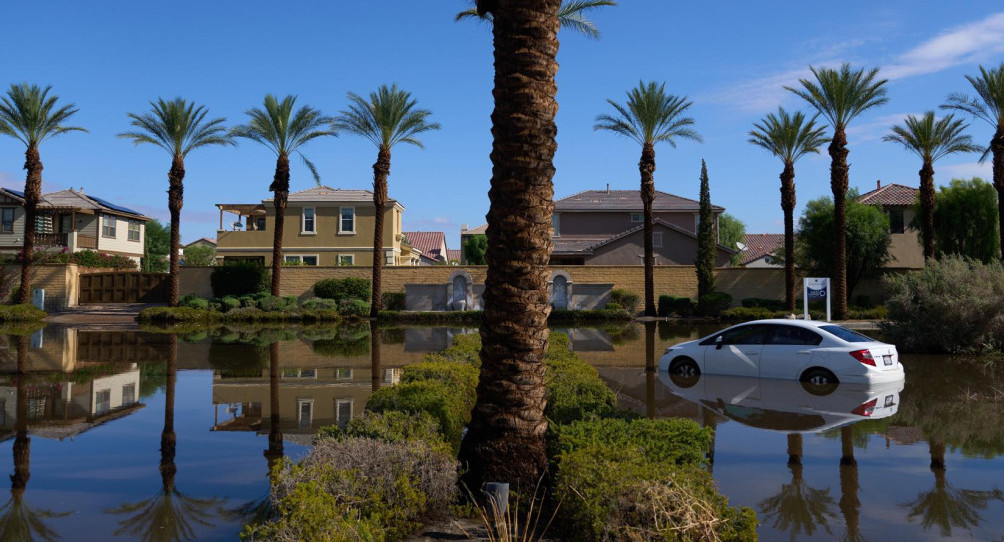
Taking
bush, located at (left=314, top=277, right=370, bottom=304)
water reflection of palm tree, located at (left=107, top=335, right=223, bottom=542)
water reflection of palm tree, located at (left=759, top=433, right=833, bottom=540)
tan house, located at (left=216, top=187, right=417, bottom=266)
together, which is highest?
tan house, located at (left=216, top=187, right=417, bottom=266)

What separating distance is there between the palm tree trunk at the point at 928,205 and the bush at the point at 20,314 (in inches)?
1785

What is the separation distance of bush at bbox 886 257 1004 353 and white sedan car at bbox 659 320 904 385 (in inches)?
273

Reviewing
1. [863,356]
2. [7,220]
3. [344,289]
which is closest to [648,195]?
[344,289]

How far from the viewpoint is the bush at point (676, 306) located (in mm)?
40094

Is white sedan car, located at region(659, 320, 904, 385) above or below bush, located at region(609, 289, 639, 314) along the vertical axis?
below

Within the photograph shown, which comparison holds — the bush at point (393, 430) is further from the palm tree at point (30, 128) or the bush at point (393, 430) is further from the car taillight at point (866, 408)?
the palm tree at point (30, 128)

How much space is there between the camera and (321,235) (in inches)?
1966

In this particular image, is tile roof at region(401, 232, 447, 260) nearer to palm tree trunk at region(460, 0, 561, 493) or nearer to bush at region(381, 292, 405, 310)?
bush at region(381, 292, 405, 310)

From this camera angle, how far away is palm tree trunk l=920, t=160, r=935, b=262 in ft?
119

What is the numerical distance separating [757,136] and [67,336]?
111 feet

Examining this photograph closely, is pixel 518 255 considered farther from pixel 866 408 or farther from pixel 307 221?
pixel 307 221

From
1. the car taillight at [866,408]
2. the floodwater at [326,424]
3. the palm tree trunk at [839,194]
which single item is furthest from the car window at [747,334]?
the palm tree trunk at [839,194]

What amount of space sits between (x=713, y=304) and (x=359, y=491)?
3676 cm

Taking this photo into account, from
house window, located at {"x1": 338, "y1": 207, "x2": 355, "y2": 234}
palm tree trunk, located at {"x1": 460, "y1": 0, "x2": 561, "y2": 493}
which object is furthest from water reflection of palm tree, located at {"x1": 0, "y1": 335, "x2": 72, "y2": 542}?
house window, located at {"x1": 338, "y1": 207, "x2": 355, "y2": 234}
